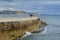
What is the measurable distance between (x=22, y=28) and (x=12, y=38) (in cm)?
163

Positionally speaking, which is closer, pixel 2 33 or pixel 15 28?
pixel 2 33

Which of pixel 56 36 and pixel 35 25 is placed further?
pixel 35 25

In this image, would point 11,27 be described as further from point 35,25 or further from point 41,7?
point 41,7

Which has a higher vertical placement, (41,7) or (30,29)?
(30,29)

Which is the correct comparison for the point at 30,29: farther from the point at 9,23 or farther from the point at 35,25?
the point at 9,23

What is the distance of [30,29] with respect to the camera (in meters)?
16.1

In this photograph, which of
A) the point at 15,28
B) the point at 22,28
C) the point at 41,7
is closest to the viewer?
the point at 15,28

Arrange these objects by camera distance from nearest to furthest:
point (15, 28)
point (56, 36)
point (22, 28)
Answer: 1. point (15, 28)
2. point (22, 28)
3. point (56, 36)

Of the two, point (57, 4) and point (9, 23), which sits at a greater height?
point (9, 23)

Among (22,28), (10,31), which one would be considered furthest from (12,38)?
(22,28)

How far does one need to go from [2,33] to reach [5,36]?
23 cm

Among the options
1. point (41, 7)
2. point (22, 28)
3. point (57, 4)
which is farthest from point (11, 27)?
point (57, 4)

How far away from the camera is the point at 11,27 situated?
13.1 m

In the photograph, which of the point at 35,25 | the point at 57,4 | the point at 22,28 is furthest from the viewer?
the point at 57,4
